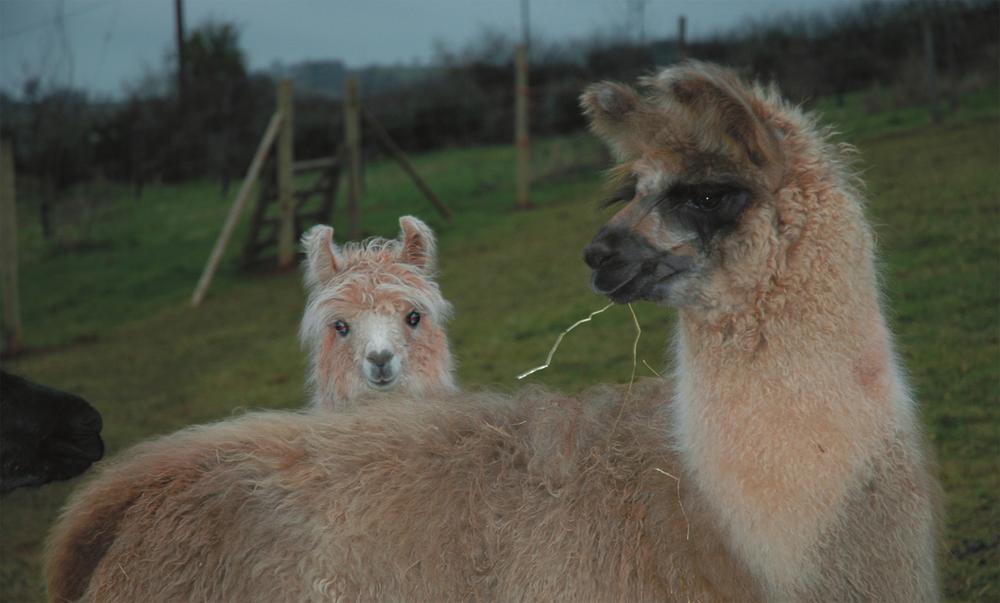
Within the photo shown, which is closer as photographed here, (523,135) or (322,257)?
(322,257)

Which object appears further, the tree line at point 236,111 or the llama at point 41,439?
the tree line at point 236,111

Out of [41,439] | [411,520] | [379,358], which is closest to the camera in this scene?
[411,520]

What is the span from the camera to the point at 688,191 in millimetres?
2654

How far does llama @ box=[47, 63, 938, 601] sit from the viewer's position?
8.70ft

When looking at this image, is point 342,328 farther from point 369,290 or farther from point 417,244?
point 417,244

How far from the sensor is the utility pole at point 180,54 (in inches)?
709

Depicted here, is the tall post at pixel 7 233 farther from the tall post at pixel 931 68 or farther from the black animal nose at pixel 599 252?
the black animal nose at pixel 599 252

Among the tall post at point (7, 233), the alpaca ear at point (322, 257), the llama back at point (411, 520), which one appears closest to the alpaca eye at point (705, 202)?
the llama back at point (411, 520)

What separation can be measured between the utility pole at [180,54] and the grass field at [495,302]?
6.07 feet

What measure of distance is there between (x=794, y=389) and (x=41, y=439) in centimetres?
313

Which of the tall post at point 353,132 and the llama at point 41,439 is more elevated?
the tall post at point 353,132

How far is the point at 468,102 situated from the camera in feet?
60.4

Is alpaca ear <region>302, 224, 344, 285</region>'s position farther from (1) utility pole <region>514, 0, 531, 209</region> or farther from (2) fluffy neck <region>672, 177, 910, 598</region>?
(1) utility pole <region>514, 0, 531, 209</region>

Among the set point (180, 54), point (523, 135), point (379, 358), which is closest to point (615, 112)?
point (379, 358)
